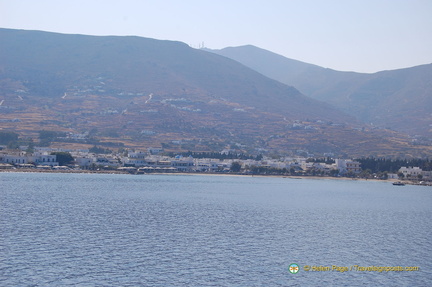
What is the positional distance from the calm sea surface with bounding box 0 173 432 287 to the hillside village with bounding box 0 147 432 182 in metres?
50.9

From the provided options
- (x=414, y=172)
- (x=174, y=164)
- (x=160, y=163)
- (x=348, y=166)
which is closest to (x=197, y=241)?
(x=160, y=163)

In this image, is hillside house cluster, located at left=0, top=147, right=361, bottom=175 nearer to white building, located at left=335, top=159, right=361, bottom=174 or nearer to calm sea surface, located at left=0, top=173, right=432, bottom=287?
white building, located at left=335, top=159, right=361, bottom=174

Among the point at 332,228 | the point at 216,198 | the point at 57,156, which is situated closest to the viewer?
the point at 332,228

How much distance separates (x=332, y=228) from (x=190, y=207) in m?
15.3

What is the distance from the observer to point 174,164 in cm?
13162

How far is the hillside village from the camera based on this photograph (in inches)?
4540

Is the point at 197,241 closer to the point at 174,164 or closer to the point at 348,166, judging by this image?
the point at 174,164

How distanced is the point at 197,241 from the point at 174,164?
94.2 metres

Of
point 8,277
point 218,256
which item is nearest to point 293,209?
point 218,256

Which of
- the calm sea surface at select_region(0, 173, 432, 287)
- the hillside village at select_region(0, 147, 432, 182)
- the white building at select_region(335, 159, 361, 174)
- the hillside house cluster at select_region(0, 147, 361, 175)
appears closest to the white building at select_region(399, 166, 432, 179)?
the hillside village at select_region(0, 147, 432, 182)

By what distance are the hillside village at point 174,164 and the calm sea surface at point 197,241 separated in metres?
50.9

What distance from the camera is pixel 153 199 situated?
210ft

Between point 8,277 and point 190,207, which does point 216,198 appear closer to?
point 190,207

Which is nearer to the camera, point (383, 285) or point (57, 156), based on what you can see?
point (383, 285)
